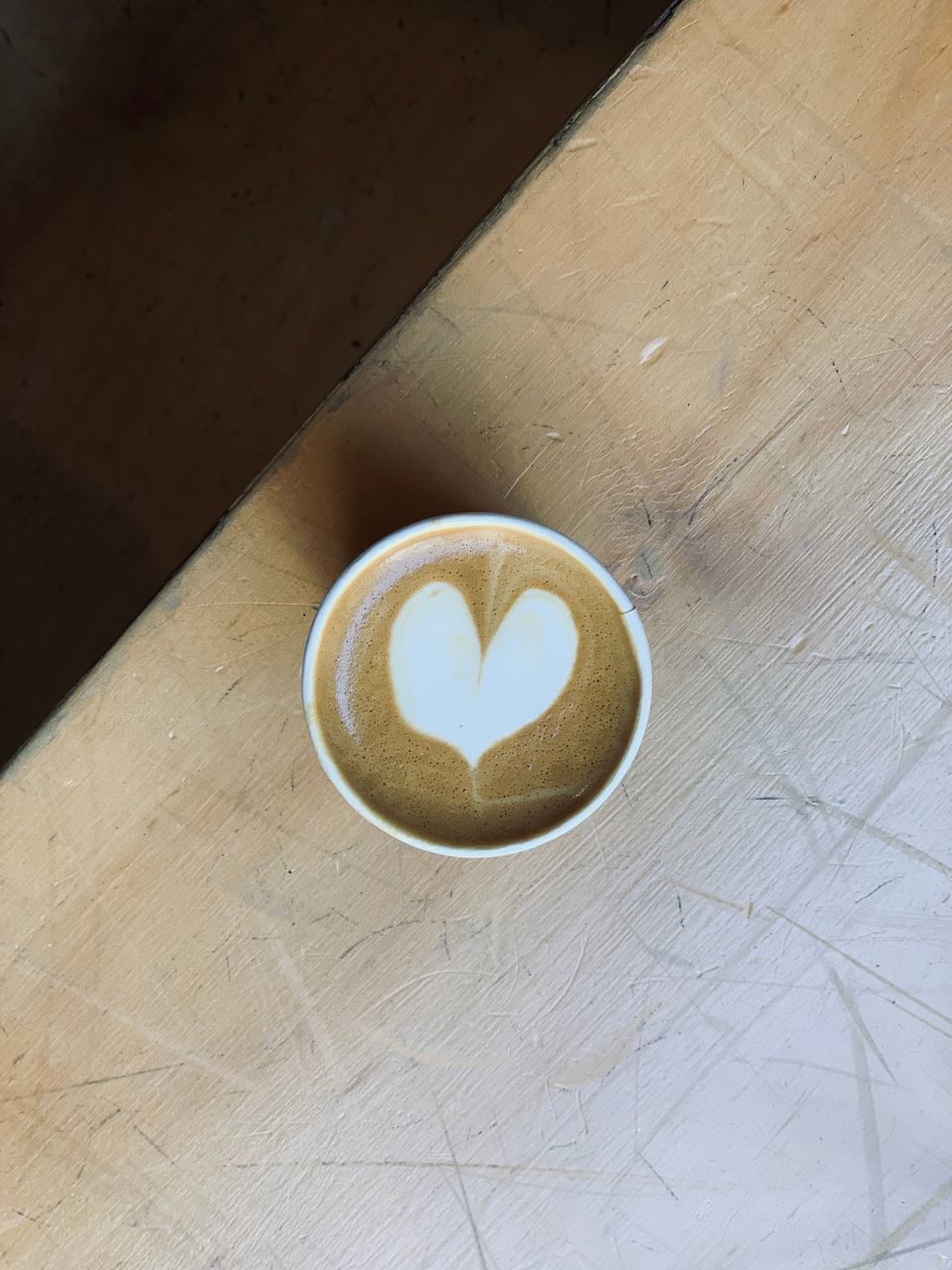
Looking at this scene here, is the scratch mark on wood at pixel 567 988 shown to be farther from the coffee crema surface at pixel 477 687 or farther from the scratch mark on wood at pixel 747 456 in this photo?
the scratch mark on wood at pixel 747 456

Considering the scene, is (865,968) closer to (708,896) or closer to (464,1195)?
(708,896)

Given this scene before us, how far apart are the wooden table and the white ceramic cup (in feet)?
0.32

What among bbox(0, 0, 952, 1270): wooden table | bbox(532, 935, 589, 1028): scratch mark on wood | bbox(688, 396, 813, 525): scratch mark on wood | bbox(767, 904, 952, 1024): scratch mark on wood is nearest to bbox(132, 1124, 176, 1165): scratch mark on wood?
bbox(0, 0, 952, 1270): wooden table

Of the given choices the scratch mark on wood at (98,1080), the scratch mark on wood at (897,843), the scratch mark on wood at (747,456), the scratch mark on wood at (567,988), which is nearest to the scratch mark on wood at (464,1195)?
the scratch mark on wood at (567,988)

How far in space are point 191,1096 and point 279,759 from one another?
31 centimetres

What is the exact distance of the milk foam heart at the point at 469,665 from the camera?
788mm

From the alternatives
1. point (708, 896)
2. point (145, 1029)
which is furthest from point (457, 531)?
point (145, 1029)

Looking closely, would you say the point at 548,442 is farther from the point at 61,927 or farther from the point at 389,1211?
the point at 389,1211

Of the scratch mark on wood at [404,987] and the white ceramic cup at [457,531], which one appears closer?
the white ceramic cup at [457,531]

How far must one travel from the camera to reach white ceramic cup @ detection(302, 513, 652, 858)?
2.36ft

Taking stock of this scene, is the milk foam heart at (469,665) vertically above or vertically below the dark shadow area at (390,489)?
below

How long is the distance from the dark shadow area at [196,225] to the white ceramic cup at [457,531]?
1.56 ft

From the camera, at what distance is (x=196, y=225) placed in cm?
114

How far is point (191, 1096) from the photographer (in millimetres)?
854
